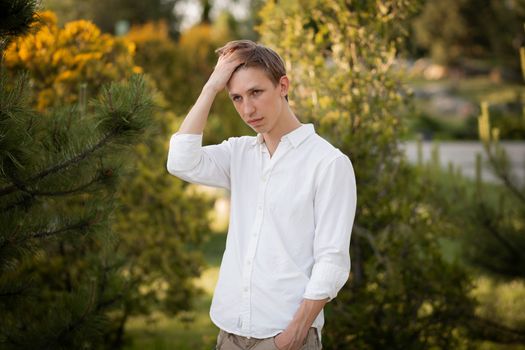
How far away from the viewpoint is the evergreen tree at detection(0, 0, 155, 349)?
2.34m

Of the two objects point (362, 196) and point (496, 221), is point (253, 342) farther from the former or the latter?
point (496, 221)

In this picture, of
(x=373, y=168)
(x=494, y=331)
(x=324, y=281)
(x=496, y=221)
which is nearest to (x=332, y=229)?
(x=324, y=281)

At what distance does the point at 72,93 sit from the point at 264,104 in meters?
2.48

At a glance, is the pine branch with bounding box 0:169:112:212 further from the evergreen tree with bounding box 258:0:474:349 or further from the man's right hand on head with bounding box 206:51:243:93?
the evergreen tree with bounding box 258:0:474:349

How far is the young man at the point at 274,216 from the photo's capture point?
2094 mm

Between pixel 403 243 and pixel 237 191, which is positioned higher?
pixel 237 191

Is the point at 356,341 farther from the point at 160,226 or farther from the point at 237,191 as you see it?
the point at 160,226

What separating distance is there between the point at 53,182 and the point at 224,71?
85 centimetres

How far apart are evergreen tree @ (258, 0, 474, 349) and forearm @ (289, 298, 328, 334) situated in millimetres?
1596

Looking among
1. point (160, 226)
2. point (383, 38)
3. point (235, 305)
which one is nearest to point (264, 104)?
point (235, 305)

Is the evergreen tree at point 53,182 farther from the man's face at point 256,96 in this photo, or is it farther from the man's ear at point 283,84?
the man's ear at point 283,84

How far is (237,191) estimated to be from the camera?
238 cm

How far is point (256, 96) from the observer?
2.22 metres

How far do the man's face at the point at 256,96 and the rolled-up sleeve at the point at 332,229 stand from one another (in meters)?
0.30
